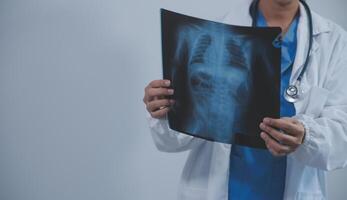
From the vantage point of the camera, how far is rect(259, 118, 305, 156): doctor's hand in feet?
2.14

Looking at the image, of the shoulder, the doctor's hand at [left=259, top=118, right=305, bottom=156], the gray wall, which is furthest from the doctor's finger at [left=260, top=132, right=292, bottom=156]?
the gray wall

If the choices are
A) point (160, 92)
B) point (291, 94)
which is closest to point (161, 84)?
point (160, 92)

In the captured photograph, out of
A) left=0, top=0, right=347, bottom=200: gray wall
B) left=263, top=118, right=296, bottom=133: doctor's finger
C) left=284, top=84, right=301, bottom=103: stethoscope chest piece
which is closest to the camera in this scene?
left=263, top=118, right=296, bottom=133: doctor's finger

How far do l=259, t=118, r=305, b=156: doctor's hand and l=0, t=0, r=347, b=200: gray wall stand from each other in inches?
18.7

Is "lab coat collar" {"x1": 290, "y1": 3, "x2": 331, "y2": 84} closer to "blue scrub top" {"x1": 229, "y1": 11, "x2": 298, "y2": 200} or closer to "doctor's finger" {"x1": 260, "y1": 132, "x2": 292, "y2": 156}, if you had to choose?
"blue scrub top" {"x1": 229, "y1": 11, "x2": 298, "y2": 200}

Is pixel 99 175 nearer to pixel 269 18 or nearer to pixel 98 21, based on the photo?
pixel 98 21

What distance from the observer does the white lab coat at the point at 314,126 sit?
731 millimetres

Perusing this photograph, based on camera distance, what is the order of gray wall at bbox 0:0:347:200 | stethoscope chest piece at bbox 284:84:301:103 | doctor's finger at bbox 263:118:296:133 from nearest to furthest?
1. doctor's finger at bbox 263:118:296:133
2. stethoscope chest piece at bbox 284:84:301:103
3. gray wall at bbox 0:0:347:200

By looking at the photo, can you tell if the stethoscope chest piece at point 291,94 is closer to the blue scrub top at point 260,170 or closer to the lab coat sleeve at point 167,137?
the blue scrub top at point 260,170

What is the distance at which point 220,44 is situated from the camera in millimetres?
685

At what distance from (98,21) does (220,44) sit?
0.44 meters

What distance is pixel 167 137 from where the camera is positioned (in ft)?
2.67

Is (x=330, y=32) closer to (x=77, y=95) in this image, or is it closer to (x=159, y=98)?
(x=159, y=98)

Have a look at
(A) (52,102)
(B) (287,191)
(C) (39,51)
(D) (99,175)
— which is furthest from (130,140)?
(B) (287,191)
